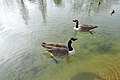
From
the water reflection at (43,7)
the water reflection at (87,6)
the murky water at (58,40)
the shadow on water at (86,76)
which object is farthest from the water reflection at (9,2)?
the shadow on water at (86,76)

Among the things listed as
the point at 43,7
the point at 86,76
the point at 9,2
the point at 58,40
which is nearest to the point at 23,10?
the point at 43,7

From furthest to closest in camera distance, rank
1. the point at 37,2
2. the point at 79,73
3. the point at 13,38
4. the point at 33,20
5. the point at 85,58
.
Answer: the point at 37,2, the point at 33,20, the point at 13,38, the point at 85,58, the point at 79,73

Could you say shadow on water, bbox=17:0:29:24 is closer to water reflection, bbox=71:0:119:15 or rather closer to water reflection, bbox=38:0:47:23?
water reflection, bbox=38:0:47:23

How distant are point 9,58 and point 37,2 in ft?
42.4

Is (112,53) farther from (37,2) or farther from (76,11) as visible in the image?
(37,2)

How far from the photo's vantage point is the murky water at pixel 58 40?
10.8 m

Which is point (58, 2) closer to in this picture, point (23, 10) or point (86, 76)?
point (23, 10)

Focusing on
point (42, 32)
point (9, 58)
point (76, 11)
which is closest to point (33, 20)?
point (42, 32)

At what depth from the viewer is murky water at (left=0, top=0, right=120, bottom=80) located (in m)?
10.8

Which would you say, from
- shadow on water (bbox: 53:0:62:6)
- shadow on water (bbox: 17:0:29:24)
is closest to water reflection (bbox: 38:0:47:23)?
shadow on water (bbox: 53:0:62:6)

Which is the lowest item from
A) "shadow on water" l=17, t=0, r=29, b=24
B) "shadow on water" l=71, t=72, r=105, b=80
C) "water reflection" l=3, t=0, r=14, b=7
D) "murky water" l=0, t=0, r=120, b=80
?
"shadow on water" l=71, t=72, r=105, b=80

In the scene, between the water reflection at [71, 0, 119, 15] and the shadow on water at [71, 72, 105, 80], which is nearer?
the shadow on water at [71, 72, 105, 80]

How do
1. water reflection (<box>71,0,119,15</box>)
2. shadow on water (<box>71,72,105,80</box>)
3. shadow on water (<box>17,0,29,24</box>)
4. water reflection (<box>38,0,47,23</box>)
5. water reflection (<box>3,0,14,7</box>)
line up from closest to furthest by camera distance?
shadow on water (<box>71,72,105,80</box>)
shadow on water (<box>17,0,29,24</box>)
water reflection (<box>38,0,47,23</box>)
water reflection (<box>71,0,119,15</box>)
water reflection (<box>3,0,14,7</box>)

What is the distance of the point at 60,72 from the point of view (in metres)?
10.8
